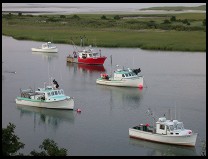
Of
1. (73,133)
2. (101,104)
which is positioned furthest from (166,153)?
(101,104)

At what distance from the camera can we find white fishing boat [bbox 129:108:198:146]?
87.7ft

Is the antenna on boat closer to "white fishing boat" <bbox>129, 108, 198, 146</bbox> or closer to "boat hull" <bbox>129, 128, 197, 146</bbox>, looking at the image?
A: "white fishing boat" <bbox>129, 108, 198, 146</bbox>

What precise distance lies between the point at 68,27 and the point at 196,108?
47.5 m

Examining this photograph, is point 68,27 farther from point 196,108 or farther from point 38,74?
point 196,108

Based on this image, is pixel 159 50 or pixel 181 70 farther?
pixel 159 50

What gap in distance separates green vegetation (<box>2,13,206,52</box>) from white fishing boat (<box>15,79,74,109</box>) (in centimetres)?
2498

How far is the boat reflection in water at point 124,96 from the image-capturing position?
35.2 meters

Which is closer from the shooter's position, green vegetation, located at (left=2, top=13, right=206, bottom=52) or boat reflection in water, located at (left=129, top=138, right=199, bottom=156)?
boat reflection in water, located at (left=129, top=138, right=199, bottom=156)

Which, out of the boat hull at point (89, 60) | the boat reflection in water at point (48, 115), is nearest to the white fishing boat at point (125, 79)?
the boat reflection in water at point (48, 115)

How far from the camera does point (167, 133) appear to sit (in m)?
27.2

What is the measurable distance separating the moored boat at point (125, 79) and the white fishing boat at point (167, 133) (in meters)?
13.4

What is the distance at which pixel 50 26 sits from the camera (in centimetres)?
8150

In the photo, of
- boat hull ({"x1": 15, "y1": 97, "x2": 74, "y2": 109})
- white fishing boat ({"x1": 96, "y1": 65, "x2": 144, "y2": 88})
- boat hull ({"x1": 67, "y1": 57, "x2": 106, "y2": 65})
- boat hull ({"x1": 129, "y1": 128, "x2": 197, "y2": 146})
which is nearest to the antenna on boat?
boat hull ({"x1": 129, "y1": 128, "x2": 197, "y2": 146})

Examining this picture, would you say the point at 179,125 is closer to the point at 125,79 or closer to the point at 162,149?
the point at 162,149
